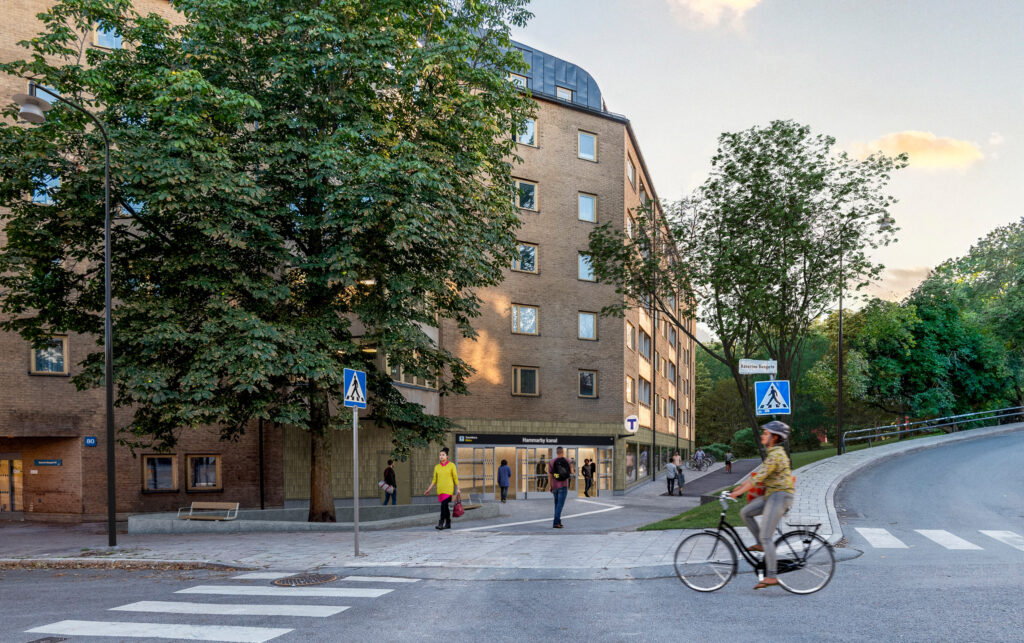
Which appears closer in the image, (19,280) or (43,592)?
(43,592)

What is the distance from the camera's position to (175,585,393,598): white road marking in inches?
342

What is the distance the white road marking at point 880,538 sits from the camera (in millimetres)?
11414

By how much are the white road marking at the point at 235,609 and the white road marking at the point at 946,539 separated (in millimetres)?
9266

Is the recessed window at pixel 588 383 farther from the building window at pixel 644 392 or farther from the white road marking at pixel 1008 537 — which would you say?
the white road marking at pixel 1008 537

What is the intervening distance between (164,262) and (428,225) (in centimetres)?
575

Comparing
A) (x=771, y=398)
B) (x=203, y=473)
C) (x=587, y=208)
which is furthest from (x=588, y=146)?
(x=771, y=398)

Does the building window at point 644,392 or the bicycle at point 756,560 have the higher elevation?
the building window at point 644,392

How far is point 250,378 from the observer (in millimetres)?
14695

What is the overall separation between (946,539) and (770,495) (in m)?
6.12

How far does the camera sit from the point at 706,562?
817 cm

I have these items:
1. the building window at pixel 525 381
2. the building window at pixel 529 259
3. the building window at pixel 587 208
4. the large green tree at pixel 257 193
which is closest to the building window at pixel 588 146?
the building window at pixel 587 208

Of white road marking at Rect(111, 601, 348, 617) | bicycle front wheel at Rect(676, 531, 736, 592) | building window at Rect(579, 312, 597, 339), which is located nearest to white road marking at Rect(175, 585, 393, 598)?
white road marking at Rect(111, 601, 348, 617)

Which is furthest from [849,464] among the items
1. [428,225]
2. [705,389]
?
[705,389]

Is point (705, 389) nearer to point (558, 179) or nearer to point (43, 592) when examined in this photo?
point (558, 179)
